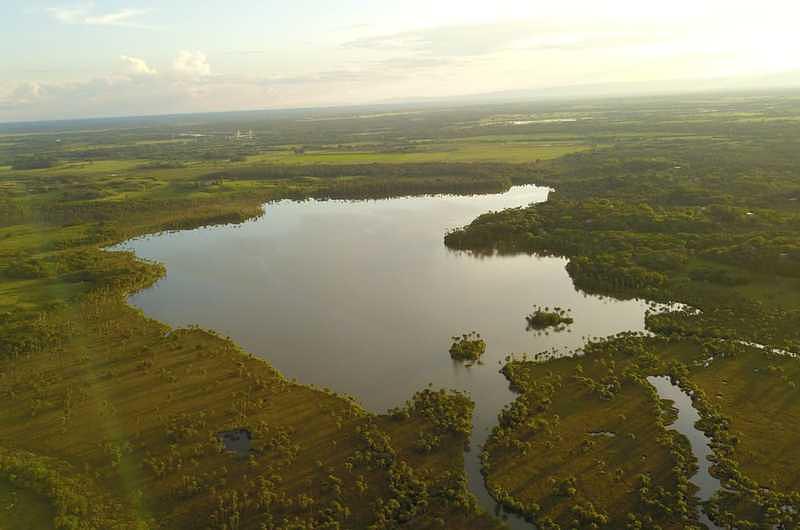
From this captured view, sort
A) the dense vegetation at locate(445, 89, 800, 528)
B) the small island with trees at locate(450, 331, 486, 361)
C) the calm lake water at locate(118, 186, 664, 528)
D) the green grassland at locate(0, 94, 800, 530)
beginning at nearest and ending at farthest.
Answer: the green grassland at locate(0, 94, 800, 530) → the dense vegetation at locate(445, 89, 800, 528) → the calm lake water at locate(118, 186, 664, 528) → the small island with trees at locate(450, 331, 486, 361)

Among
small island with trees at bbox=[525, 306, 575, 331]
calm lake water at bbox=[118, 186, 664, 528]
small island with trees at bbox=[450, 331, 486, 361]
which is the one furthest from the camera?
small island with trees at bbox=[525, 306, 575, 331]

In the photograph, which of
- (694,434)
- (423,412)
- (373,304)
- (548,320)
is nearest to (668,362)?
(694,434)

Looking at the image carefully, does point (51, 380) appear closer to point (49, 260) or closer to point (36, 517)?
point (36, 517)

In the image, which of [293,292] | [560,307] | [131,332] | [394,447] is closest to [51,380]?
[131,332]

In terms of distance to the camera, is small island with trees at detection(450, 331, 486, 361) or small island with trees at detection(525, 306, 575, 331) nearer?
small island with trees at detection(450, 331, 486, 361)

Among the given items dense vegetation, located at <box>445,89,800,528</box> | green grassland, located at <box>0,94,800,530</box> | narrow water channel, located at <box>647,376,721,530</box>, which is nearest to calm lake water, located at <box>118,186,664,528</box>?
green grassland, located at <box>0,94,800,530</box>

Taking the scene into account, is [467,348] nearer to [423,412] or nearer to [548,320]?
[423,412]

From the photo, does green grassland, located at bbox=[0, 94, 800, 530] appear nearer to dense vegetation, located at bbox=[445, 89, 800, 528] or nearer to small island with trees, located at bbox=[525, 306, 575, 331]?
dense vegetation, located at bbox=[445, 89, 800, 528]

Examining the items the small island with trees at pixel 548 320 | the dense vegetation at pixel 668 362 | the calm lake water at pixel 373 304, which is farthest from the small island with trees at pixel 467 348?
the small island with trees at pixel 548 320
